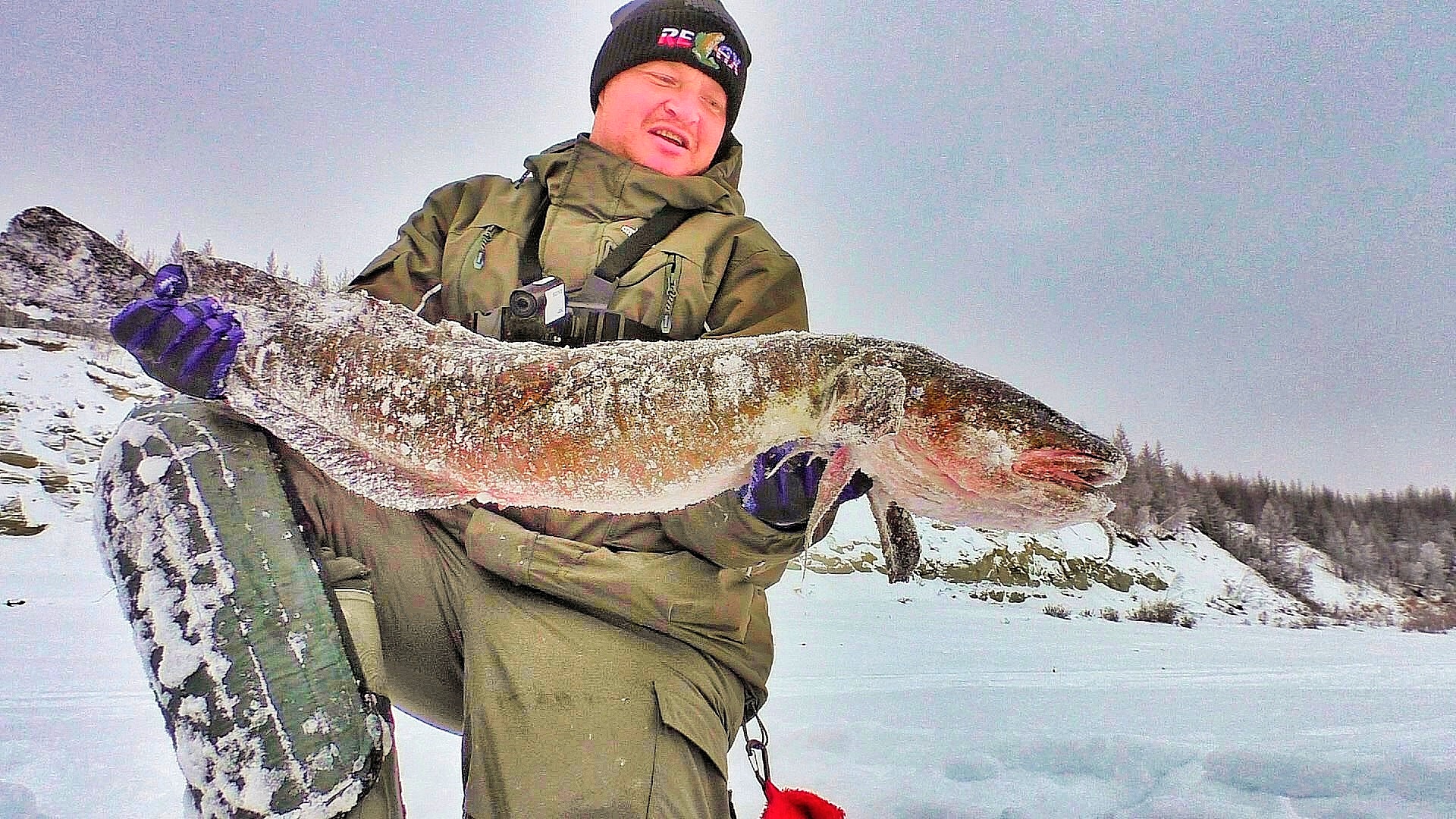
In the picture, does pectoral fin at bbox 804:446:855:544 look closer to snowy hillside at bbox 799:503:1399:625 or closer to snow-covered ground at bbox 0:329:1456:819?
snow-covered ground at bbox 0:329:1456:819

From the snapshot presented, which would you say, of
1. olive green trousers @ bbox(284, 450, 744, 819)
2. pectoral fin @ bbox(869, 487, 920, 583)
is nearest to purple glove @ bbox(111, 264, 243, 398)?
olive green trousers @ bbox(284, 450, 744, 819)

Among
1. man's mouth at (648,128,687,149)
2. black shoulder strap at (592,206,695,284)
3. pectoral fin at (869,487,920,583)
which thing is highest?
man's mouth at (648,128,687,149)

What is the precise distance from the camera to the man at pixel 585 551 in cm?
154

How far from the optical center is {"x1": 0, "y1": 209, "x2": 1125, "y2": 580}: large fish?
3.78 feet

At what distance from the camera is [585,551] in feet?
5.51

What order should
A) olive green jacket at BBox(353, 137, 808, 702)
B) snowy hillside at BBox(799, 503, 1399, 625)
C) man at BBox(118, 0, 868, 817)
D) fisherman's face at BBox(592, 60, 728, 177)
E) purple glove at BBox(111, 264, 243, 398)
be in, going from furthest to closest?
snowy hillside at BBox(799, 503, 1399, 625), fisherman's face at BBox(592, 60, 728, 177), olive green jacket at BBox(353, 137, 808, 702), man at BBox(118, 0, 868, 817), purple glove at BBox(111, 264, 243, 398)

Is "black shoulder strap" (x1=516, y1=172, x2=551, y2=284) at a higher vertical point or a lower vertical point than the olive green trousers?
higher

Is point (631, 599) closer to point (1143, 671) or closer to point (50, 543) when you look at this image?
point (1143, 671)

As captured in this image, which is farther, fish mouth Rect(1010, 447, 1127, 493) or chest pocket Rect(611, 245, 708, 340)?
chest pocket Rect(611, 245, 708, 340)

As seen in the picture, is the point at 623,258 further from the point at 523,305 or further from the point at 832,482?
the point at 832,482

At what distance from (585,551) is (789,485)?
0.58m

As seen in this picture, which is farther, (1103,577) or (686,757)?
(1103,577)

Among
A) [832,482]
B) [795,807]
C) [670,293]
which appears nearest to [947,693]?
[795,807]

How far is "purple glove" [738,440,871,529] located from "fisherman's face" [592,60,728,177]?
1084mm
